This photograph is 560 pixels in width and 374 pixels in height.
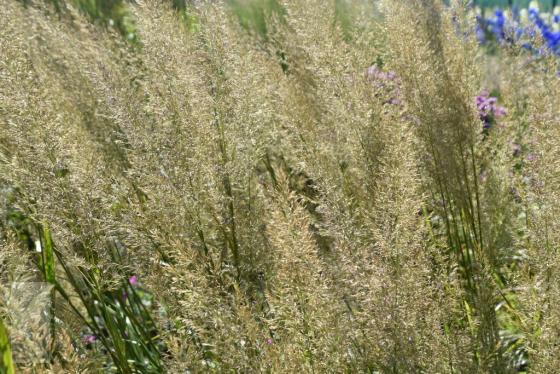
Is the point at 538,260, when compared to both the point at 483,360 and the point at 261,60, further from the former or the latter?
the point at 261,60

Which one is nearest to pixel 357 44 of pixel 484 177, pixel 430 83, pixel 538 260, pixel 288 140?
pixel 430 83

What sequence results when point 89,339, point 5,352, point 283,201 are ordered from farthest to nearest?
point 89,339
point 283,201
point 5,352

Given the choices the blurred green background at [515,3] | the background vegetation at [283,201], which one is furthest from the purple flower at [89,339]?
the blurred green background at [515,3]

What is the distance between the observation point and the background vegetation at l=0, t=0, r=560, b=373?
183 centimetres

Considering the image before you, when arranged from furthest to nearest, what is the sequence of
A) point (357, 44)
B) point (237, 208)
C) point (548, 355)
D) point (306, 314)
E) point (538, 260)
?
point (357, 44) < point (237, 208) < point (538, 260) < point (548, 355) < point (306, 314)

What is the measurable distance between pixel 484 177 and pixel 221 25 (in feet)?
4.86

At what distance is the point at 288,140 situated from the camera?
8.66 feet

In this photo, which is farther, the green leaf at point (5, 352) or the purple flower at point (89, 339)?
the purple flower at point (89, 339)

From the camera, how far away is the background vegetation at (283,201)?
183 centimetres

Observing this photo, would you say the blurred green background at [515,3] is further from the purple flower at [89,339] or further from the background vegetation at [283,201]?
the purple flower at [89,339]

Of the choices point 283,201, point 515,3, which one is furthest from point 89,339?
point 515,3

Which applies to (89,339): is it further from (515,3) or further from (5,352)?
(515,3)

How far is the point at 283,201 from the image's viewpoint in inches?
71.3

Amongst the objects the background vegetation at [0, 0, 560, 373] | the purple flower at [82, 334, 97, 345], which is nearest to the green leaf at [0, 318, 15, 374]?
the background vegetation at [0, 0, 560, 373]
